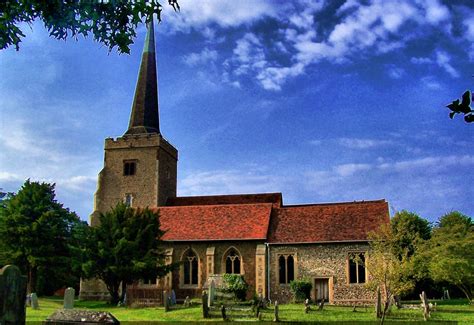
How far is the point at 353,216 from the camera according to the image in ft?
129

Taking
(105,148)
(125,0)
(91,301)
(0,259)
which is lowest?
(91,301)

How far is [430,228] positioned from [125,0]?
48.3 meters

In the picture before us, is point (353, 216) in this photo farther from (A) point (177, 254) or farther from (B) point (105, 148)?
(B) point (105, 148)

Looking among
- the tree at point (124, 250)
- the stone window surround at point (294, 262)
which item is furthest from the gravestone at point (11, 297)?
the stone window surround at point (294, 262)

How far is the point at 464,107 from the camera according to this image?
4.03m

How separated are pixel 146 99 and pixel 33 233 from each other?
1573 centimetres

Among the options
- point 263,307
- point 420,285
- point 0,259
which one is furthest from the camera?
point 420,285

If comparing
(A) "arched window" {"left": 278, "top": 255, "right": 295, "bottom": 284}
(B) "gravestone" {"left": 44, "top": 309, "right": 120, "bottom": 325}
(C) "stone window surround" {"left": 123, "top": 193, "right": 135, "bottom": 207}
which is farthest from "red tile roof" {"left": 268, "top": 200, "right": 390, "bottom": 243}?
(B) "gravestone" {"left": 44, "top": 309, "right": 120, "bottom": 325}

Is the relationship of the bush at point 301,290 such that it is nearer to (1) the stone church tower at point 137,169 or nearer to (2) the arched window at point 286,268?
(2) the arched window at point 286,268

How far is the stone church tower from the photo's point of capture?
1890 inches

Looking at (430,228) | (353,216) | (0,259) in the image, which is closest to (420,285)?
(430,228)

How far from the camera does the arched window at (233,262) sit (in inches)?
1529

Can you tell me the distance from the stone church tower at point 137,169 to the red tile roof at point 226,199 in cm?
134

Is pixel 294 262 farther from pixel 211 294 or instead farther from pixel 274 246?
pixel 211 294
